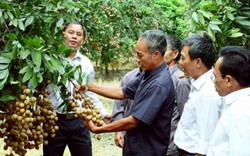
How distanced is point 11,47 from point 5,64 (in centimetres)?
9

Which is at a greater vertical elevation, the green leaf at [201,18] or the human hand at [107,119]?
the green leaf at [201,18]

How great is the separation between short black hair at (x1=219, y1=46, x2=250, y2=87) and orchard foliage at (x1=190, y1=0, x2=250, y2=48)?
2.37 ft

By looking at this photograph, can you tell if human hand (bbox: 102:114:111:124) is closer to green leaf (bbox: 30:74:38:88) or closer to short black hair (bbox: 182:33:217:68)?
short black hair (bbox: 182:33:217:68)

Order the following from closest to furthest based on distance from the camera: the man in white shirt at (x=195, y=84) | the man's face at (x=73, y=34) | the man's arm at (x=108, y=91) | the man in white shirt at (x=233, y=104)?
1. the man in white shirt at (x=233, y=104)
2. the man in white shirt at (x=195, y=84)
3. the man's arm at (x=108, y=91)
4. the man's face at (x=73, y=34)

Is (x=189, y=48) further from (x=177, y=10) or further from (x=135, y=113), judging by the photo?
(x=177, y=10)

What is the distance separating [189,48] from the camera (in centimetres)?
312

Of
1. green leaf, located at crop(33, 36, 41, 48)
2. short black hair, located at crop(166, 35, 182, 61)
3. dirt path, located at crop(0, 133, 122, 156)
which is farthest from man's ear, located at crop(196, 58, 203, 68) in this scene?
dirt path, located at crop(0, 133, 122, 156)

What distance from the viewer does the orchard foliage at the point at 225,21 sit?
3137 millimetres

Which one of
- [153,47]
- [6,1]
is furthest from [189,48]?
[6,1]

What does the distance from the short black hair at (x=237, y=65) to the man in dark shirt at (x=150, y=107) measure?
2.32ft

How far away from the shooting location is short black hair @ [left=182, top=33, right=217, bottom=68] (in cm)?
307

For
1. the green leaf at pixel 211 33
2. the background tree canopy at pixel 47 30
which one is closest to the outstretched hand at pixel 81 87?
the background tree canopy at pixel 47 30

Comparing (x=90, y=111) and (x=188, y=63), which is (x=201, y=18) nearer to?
(x=188, y=63)

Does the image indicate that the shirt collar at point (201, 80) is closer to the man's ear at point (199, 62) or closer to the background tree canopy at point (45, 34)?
the man's ear at point (199, 62)
